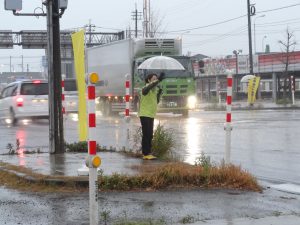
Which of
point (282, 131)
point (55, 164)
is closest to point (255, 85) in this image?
point (282, 131)

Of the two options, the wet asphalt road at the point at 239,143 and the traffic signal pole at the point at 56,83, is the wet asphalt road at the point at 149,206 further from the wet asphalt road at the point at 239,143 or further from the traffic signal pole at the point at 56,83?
the traffic signal pole at the point at 56,83

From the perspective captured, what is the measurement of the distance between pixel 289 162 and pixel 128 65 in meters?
17.9

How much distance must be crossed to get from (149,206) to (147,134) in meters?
3.87

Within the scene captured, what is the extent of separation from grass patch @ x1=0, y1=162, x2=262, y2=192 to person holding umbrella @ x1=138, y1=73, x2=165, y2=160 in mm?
1936

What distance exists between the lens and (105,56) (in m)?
32.8

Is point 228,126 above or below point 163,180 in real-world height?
above

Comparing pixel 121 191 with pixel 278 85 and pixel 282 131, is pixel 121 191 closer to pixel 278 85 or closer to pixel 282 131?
pixel 282 131

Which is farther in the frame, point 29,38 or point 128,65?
point 29,38

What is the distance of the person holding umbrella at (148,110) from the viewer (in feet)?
36.6

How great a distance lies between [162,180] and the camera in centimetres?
852

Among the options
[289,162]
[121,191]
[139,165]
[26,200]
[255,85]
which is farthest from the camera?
[255,85]

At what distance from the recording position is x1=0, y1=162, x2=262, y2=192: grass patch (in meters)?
8.35

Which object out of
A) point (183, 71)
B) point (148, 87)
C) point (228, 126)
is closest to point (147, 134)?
point (148, 87)

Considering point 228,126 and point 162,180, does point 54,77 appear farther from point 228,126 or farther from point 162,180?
point 162,180
